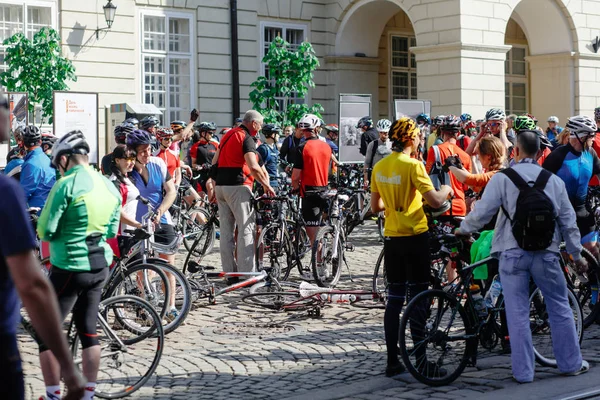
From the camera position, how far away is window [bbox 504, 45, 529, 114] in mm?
31125

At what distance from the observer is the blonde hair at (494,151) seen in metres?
8.73

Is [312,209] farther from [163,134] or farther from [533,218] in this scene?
[533,218]

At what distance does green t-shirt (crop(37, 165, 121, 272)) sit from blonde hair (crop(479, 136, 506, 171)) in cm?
376

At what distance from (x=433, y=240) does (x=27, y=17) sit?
53.5 ft

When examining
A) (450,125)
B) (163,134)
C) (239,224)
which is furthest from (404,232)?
(163,134)

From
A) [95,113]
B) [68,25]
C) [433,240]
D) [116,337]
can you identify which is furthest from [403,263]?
[68,25]

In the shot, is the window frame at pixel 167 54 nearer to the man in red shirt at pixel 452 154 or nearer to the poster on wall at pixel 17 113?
the poster on wall at pixel 17 113

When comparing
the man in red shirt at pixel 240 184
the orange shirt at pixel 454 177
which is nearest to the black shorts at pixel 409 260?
the orange shirt at pixel 454 177

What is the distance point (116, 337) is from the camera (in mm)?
6727

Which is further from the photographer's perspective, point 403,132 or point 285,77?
point 285,77

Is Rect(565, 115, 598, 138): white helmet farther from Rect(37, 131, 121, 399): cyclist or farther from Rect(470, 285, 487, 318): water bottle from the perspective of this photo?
Rect(37, 131, 121, 399): cyclist

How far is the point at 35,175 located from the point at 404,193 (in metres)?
4.54

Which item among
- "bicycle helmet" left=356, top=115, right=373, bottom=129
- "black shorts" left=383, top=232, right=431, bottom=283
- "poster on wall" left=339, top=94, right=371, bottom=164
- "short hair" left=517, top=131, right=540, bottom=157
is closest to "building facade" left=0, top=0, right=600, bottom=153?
"poster on wall" left=339, top=94, right=371, bottom=164

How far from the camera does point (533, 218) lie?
689 centimetres
